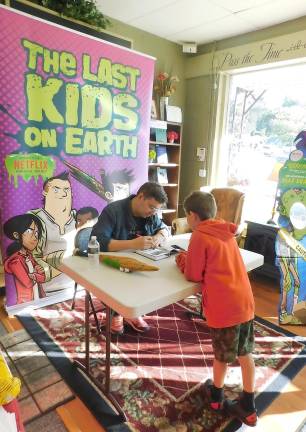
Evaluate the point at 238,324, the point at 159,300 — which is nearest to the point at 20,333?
the point at 159,300

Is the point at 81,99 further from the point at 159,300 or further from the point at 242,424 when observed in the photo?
the point at 242,424

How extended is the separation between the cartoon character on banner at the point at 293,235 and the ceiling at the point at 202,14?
1387mm

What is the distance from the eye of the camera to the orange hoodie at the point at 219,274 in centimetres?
136

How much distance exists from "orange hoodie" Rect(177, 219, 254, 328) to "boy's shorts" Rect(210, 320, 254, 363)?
68 millimetres

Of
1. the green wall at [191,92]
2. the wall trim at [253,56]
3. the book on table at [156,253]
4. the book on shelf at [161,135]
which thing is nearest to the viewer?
the book on table at [156,253]

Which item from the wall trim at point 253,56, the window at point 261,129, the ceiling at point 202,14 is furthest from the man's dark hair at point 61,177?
the wall trim at point 253,56

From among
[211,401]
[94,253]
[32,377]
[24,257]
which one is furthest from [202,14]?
[32,377]

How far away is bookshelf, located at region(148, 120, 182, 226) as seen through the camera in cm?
369

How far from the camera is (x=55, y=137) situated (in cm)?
249

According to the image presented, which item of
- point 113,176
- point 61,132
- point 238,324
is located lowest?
point 238,324

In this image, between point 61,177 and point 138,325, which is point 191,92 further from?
point 138,325

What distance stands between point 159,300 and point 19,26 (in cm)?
217

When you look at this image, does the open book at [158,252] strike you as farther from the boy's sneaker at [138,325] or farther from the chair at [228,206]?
the chair at [228,206]

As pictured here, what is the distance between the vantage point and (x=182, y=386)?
1783 mm
